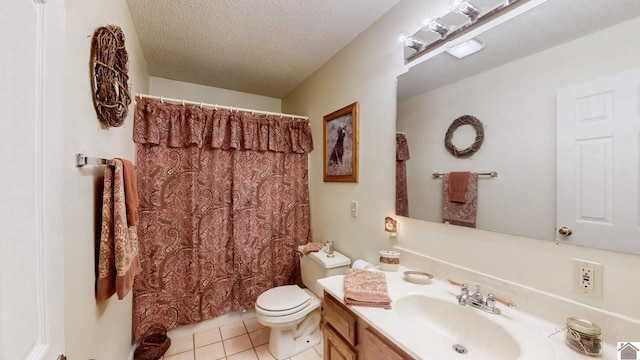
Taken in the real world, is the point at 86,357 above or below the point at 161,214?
below

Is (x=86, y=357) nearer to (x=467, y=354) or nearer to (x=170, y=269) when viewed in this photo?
(x=170, y=269)

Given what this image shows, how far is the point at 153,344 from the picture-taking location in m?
1.78

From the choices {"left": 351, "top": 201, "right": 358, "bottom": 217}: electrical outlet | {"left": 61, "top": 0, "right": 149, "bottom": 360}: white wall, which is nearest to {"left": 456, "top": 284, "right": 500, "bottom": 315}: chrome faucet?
{"left": 351, "top": 201, "right": 358, "bottom": 217}: electrical outlet

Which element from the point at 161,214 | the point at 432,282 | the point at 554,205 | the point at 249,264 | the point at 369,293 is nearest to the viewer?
the point at 554,205

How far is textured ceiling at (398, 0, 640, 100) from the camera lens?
0.79m

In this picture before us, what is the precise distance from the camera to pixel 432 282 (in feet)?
4.02

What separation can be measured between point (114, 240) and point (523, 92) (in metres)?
1.82

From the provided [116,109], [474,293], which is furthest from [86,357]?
[474,293]

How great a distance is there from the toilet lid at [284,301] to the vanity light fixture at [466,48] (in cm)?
183

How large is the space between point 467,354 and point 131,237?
1548mm

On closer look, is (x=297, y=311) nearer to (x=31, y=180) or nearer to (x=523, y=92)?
(x=31, y=180)

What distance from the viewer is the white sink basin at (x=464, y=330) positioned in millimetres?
791

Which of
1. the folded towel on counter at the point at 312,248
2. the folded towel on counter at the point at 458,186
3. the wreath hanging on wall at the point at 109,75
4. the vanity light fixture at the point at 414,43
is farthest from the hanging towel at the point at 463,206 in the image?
the wreath hanging on wall at the point at 109,75

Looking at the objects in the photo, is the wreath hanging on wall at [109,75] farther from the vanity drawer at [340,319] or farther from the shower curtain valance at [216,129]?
the vanity drawer at [340,319]
